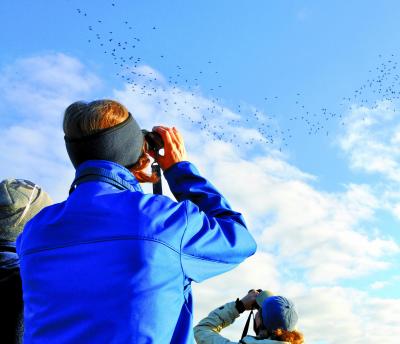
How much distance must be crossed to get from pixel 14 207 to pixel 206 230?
89.4 inches

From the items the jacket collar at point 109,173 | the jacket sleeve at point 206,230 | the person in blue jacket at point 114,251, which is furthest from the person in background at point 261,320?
the jacket collar at point 109,173

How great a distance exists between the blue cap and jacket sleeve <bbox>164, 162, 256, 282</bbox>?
11.2 feet

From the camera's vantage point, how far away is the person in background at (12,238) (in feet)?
14.3

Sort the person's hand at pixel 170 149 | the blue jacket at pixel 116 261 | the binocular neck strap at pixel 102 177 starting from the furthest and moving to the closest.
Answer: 1. the person's hand at pixel 170 149
2. the binocular neck strap at pixel 102 177
3. the blue jacket at pixel 116 261

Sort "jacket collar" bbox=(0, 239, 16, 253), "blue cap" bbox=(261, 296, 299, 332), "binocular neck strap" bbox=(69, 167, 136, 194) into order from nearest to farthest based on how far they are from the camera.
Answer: "binocular neck strap" bbox=(69, 167, 136, 194) < "jacket collar" bbox=(0, 239, 16, 253) < "blue cap" bbox=(261, 296, 299, 332)

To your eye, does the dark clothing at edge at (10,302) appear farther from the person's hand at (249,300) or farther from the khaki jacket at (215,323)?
the person's hand at (249,300)

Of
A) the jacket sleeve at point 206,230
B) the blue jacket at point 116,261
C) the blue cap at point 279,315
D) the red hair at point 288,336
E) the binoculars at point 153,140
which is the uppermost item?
the blue cap at point 279,315

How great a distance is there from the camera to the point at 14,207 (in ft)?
15.6

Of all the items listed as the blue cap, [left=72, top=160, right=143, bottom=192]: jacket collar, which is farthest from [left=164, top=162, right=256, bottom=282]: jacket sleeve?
the blue cap

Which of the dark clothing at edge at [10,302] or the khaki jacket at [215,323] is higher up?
the khaki jacket at [215,323]

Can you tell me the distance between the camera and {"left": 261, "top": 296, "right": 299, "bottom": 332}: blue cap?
659 centimetres

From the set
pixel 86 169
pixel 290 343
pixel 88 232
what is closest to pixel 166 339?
pixel 88 232

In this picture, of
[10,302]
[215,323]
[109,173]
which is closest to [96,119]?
[109,173]

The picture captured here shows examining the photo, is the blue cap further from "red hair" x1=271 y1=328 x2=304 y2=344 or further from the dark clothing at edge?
the dark clothing at edge
